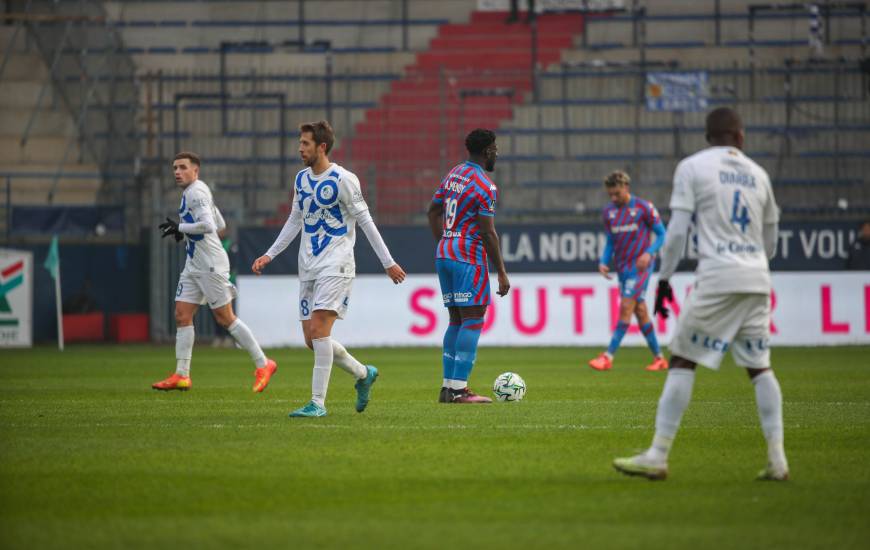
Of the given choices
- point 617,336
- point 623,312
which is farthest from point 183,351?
point 623,312

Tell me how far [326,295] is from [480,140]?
7.13ft

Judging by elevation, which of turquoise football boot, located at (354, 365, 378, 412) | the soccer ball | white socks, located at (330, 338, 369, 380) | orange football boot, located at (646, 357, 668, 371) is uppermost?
white socks, located at (330, 338, 369, 380)

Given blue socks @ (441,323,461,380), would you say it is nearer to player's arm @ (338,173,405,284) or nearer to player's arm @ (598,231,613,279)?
player's arm @ (338,173,405,284)

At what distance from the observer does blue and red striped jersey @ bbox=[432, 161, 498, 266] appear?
11.4m

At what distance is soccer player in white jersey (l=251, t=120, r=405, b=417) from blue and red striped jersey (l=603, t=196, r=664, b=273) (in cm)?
731

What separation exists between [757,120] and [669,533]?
73.2ft

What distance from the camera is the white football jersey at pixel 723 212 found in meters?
7.09

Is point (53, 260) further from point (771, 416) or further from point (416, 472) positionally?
point (771, 416)

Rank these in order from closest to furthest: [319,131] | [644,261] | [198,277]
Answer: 1. [319,131]
2. [198,277]
3. [644,261]

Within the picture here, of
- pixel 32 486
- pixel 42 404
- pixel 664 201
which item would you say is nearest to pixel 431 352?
pixel 664 201

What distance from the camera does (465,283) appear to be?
1149 centimetres

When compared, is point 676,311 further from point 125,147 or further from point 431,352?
point 125,147

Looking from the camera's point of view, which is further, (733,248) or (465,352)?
(465,352)

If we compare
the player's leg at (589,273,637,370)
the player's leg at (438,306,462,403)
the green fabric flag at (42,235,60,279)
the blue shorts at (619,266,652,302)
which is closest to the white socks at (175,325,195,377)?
the player's leg at (438,306,462,403)
